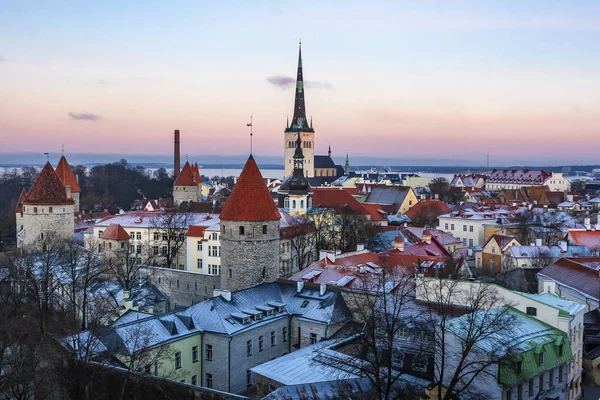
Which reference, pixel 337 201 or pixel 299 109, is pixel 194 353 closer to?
pixel 337 201

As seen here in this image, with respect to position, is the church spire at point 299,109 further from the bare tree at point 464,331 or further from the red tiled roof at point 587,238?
the bare tree at point 464,331

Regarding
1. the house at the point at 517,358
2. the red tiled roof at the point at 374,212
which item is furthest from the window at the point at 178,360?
the red tiled roof at the point at 374,212

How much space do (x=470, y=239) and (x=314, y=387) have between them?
39.3 meters

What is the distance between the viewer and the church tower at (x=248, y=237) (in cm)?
2897

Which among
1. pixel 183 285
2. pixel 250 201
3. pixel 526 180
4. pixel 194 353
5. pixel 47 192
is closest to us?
pixel 194 353

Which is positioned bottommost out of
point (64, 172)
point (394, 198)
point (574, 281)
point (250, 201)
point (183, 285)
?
point (183, 285)

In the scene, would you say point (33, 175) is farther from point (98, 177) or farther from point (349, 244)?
point (349, 244)

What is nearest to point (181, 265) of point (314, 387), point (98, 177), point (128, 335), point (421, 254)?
point (421, 254)

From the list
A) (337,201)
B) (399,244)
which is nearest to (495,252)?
(399,244)

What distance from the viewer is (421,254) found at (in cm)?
3825

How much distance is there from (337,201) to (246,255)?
1299 inches

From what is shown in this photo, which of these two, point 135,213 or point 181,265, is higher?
point 135,213

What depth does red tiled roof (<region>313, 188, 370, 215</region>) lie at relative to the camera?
58.3 m

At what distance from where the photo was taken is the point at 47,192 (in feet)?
139
